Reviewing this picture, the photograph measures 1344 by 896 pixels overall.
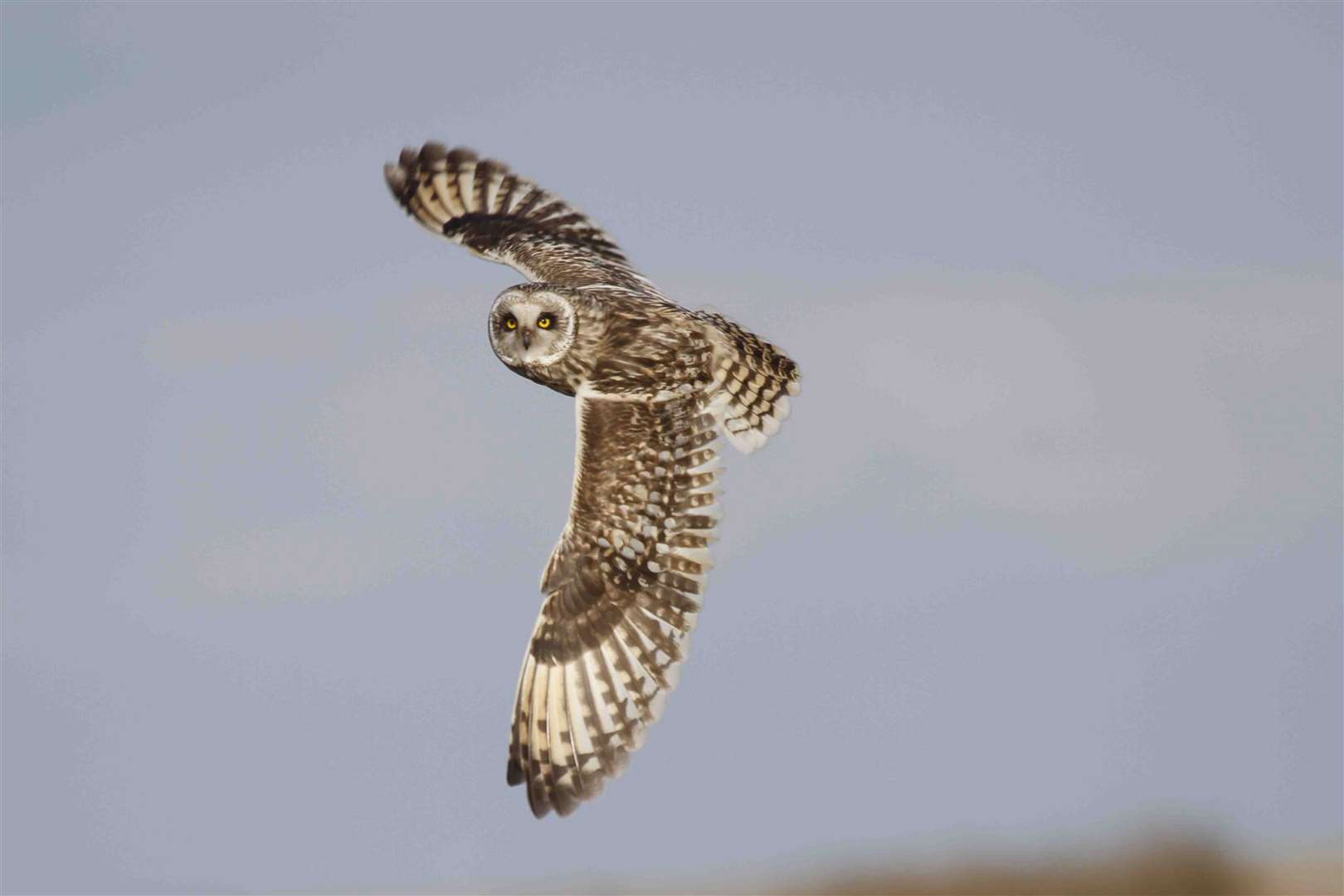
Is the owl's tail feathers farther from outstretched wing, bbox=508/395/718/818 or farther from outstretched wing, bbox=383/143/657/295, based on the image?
outstretched wing, bbox=383/143/657/295

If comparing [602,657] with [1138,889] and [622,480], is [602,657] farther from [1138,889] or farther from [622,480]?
[1138,889]

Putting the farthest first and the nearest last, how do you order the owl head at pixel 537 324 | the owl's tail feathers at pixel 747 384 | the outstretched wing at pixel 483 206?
1. the outstretched wing at pixel 483 206
2. the owl's tail feathers at pixel 747 384
3. the owl head at pixel 537 324

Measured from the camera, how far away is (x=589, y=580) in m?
13.8

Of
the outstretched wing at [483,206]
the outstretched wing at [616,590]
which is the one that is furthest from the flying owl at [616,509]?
A: the outstretched wing at [483,206]

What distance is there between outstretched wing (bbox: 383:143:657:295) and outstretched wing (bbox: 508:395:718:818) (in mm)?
2498

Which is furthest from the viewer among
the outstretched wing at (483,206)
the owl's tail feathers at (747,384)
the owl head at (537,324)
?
the outstretched wing at (483,206)

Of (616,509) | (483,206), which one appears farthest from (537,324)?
(483,206)

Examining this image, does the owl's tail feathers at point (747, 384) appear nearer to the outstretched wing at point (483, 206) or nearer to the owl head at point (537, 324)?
the owl head at point (537, 324)

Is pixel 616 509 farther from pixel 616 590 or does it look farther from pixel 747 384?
pixel 747 384

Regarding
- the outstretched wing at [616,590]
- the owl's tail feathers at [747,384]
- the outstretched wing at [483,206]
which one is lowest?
the outstretched wing at [616,590]

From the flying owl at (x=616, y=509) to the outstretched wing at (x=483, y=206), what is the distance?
1968 millimetres

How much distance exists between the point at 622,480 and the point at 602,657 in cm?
118

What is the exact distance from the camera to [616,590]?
13.8 m

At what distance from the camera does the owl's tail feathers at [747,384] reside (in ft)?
46.1
